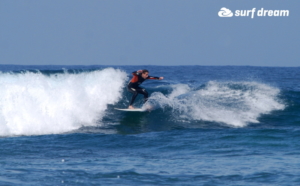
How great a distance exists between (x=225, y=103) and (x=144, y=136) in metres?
5.70

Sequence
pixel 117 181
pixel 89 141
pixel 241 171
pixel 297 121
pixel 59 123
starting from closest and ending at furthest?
pixel 117 181 < pixel 241 171 < pixel 89 141 < pixel 59 123 < pixel 297 121

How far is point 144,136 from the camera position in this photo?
40.0 ft

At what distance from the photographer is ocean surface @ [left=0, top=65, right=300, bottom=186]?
7898 mm

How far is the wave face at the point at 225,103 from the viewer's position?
48.8ft

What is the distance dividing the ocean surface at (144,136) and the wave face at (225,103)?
41 mm

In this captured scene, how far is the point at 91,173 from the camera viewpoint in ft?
26.1

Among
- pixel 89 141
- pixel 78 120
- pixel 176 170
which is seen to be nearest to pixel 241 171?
pixel 176 170

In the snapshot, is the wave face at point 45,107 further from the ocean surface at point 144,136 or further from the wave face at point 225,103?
the wave face at point 225,103

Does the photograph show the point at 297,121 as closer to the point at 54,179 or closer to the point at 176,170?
the point at 176,170

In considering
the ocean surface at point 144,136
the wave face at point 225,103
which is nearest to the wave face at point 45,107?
the ocean surface at point 144,136

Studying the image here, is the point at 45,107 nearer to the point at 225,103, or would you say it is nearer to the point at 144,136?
the point at 144,136

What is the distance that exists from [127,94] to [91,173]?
11.1 meters

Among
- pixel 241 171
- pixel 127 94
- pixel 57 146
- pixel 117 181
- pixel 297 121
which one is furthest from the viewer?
pixel 127 94

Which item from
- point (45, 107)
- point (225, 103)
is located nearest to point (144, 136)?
point (45, 107)
